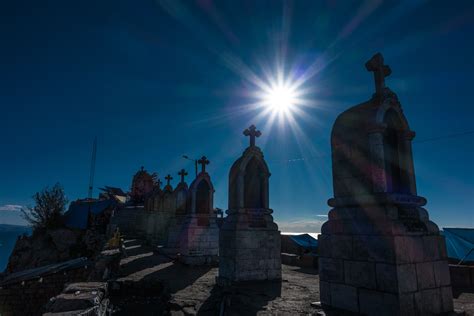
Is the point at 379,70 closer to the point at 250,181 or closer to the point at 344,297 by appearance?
the point at 344,297

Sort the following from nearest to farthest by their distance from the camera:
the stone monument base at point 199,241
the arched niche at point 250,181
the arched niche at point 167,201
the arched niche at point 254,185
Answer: the arched niche at point 250,181, the arched niche at point 254,185, the stone monument base at point 199,241, the arched niche at point 167,201

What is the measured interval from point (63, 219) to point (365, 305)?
105 ft

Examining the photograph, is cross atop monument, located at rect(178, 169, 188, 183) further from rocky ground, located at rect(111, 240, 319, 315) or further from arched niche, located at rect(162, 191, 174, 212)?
rocky ground, located at rect(111, 240, 319, 315)

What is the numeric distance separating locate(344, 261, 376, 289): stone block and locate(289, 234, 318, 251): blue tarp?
12.3 meters

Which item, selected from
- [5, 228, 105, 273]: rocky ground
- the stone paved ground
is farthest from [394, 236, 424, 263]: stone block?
[5, 228, 105, 273]: rocky ground

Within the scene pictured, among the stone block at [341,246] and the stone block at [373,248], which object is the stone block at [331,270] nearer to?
the stone block at [341,246]

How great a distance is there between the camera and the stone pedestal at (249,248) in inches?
280

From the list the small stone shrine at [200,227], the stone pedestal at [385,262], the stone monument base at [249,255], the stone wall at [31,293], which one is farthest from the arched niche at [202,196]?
the stone pedestal at [385,262]

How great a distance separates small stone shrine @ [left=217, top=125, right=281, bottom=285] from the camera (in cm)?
718

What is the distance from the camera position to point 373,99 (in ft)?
16.0

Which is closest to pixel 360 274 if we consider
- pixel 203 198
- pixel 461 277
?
pixel 461 277

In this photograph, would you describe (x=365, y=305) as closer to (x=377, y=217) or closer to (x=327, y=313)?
(x=327, y=313)

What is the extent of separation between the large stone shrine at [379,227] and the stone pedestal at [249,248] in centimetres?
280

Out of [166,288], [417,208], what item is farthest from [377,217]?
[166,288]
